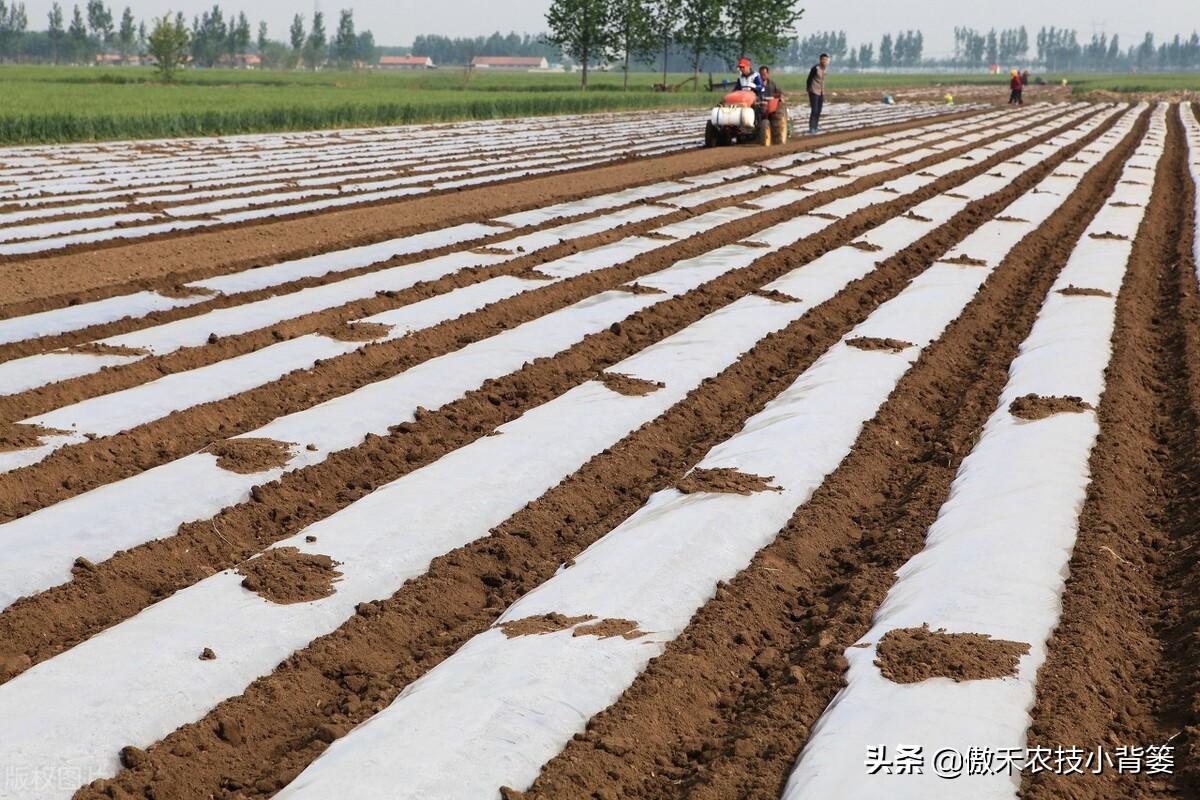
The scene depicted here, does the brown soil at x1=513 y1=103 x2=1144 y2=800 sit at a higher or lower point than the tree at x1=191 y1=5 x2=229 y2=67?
lower

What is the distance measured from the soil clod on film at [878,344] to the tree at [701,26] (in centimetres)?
5150

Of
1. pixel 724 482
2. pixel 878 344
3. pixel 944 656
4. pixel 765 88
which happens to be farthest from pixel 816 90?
pixel 944 656

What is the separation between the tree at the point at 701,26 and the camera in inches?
2250

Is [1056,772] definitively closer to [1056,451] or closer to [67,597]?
[1056,451]

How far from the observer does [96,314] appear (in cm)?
783

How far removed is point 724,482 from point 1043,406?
204cm

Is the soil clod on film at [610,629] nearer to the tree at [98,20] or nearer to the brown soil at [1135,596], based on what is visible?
the brown soil at [1135,596]

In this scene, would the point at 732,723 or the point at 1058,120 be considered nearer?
the point at 732,723

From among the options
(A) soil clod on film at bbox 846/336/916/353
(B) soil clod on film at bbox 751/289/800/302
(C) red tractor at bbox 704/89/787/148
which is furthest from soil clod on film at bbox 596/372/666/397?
(C) red tractor at bbox 704/89/787/148

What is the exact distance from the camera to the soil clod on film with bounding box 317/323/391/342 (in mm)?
7281

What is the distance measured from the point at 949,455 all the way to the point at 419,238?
A: 6.60 m

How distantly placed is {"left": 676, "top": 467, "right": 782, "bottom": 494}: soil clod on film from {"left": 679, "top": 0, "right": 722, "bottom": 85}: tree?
177ft

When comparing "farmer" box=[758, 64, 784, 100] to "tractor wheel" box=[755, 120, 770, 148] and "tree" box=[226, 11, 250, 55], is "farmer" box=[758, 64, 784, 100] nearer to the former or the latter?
"tractor wheel" box=[755, 120, 770, 148]

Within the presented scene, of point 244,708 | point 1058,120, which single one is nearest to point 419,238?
point 244,708
